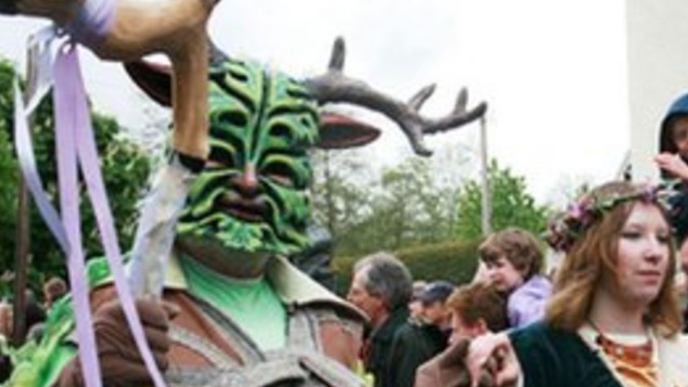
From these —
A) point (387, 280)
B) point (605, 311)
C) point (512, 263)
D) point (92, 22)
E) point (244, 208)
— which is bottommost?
point (387, 280)

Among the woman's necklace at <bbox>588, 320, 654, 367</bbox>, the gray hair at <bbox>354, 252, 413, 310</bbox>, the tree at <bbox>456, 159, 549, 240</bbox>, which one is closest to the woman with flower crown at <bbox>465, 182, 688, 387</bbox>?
the woman's necklace at <bbox>588, 320, 654, 367</bbox>

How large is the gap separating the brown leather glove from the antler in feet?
4.48

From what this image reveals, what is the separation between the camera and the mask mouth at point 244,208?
291 centimetres

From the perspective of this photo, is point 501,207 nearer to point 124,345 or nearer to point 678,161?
point 678,161

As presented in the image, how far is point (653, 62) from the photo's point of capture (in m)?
16.7

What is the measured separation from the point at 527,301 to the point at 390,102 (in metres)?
0.77

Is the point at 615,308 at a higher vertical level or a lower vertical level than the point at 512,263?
higher

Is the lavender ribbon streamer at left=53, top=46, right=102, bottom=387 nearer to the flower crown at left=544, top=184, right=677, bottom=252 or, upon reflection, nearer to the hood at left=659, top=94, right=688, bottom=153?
the flower crown at left=544, top=184, right=677, bottom=252

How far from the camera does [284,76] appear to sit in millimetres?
3123

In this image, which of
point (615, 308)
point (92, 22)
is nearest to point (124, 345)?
point (92, 22)

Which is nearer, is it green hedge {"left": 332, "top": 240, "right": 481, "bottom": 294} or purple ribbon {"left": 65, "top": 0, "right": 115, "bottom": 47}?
purple ribbon {"left": 65, "top": 0, "right": 115, "bottom": 47}

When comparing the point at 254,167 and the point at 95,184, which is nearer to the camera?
the point at 95,184

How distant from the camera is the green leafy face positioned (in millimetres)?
2900

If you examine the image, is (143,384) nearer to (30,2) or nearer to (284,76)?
(30,2)
